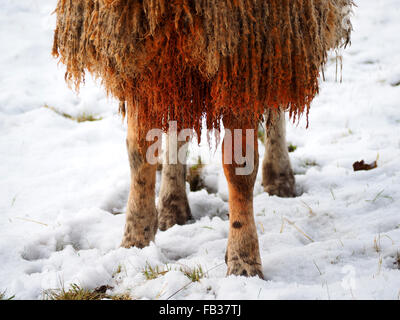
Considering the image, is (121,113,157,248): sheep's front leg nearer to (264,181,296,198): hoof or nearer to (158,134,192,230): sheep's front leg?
(158,134,192,230): sheep's front leg

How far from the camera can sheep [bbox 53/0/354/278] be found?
1.35 metres

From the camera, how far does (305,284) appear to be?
1605 mm

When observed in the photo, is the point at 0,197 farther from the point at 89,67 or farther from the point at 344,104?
the point at 344,104

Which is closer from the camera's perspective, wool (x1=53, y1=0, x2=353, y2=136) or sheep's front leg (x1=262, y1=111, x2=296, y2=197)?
wool (x1=53, y1=0, x2=353, y2=136)

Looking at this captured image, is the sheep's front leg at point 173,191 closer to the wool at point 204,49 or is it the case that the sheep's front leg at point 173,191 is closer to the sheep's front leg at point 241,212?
the sheep's front leg at point 241,212

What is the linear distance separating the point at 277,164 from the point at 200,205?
2.25 feet

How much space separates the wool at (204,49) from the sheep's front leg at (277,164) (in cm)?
135

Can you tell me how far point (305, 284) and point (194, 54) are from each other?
104 cm

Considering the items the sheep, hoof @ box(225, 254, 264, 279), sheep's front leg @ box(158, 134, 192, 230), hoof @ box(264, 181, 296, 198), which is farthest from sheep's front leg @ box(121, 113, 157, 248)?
hoof @ box(264, 181, 296, 198)

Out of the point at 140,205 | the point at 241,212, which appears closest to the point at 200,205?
the point at 140,205

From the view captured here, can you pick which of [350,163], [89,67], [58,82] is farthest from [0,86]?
[350,163]

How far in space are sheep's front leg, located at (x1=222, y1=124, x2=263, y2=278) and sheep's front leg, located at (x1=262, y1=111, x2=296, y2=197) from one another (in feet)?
4.02

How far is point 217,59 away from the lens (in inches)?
53.6

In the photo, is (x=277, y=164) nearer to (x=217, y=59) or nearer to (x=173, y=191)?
(x=173, y=191)
